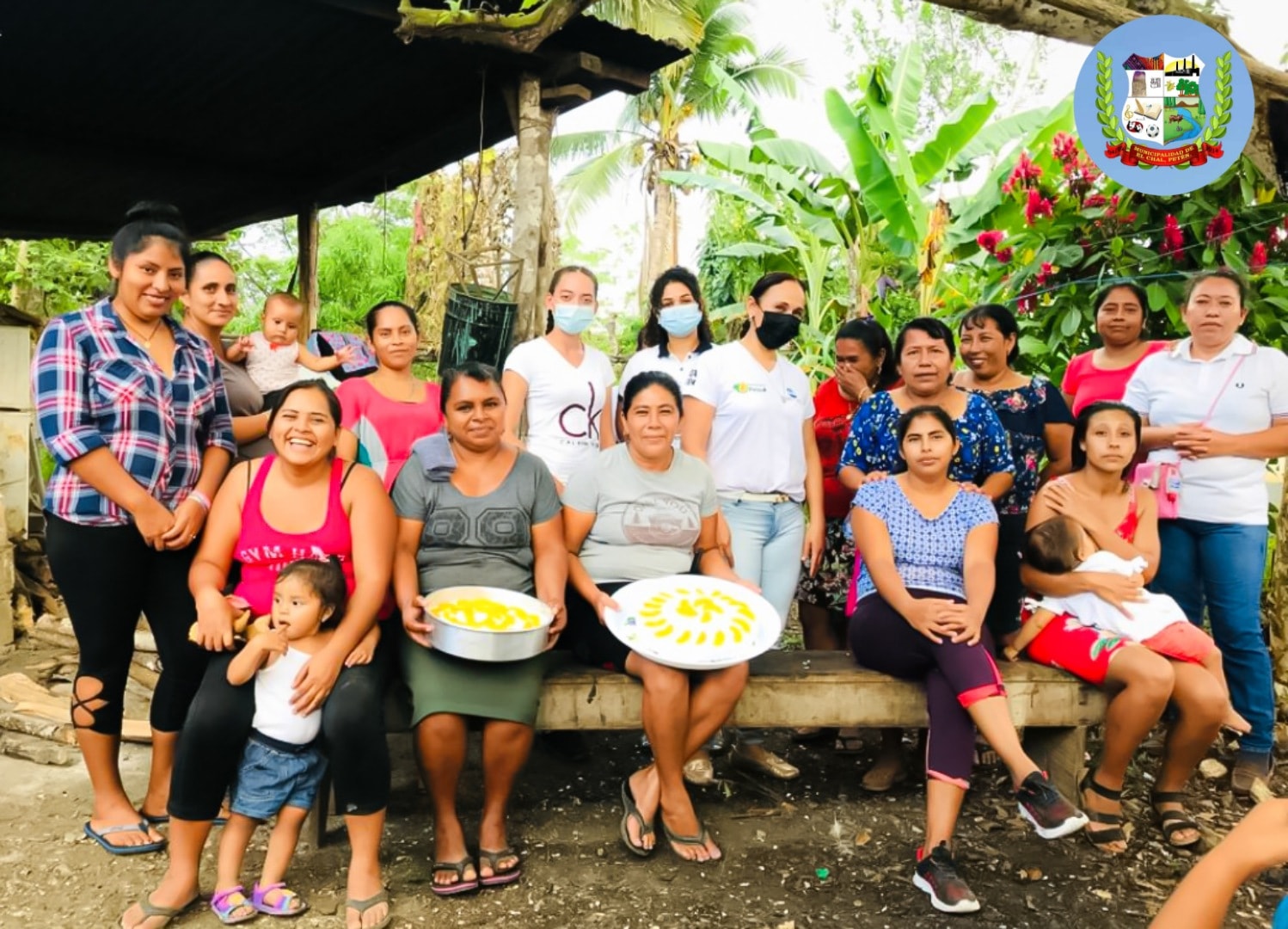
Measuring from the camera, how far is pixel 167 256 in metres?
2.95

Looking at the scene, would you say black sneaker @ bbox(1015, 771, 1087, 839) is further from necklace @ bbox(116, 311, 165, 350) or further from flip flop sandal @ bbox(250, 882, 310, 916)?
necklace @ bbox(116, 311, 165, 350)

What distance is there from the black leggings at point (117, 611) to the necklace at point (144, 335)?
563mm

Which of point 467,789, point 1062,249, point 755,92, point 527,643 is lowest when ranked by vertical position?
point 467,789

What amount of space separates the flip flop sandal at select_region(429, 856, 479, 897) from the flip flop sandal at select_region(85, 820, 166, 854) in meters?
0.92

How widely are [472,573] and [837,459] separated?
5.85 ft

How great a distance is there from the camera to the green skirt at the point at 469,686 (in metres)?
2.93

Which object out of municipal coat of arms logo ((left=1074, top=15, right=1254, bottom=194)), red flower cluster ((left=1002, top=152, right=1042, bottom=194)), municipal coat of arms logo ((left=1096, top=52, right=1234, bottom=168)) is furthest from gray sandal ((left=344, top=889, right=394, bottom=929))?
red flower cluster ((left=1002, top=152, right=1042, bottom=194))

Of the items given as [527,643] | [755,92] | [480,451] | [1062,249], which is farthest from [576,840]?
[755,92]

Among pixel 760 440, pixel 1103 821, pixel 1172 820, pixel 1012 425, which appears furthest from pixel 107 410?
pixel 1172 820

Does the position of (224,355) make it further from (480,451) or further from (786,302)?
(786,302)

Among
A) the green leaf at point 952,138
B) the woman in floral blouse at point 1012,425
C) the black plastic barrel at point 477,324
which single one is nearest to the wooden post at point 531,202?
the black plastic barrel at point 477,324

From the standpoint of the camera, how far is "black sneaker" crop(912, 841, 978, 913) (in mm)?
2832

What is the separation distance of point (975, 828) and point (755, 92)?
17516 millimetres

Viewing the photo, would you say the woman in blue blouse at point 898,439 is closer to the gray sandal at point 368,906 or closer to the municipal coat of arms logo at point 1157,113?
the municipal coat of arms logo at point 1157,113
